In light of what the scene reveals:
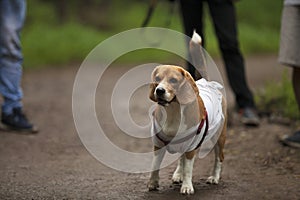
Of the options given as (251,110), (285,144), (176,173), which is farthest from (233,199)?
(251,110)

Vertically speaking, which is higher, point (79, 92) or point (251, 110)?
point (251, 110)

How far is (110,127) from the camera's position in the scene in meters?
5.94

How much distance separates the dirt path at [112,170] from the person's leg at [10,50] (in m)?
0.35

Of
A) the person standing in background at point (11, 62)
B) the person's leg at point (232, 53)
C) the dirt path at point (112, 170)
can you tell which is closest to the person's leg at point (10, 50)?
the person standing in background at point (11, 62)

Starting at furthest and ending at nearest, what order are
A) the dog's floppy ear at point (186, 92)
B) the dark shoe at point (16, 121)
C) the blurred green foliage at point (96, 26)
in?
the blurred green foliage at point (96, 26)
the dark shoe at point (16, 121)
the dog's floppy ear at point (186, 92)

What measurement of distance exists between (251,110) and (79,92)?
2.89 m

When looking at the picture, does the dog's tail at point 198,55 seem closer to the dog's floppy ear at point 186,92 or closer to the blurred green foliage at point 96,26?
the dog's floppy ear at point 186,92

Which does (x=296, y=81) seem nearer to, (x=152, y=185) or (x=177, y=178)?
(x=177, y=178)

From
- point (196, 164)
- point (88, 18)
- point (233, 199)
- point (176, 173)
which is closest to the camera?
point (233, 199)

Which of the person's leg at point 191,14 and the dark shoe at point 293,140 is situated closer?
the dark shoe at point 293,140

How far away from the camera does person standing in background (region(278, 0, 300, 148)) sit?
4.69m

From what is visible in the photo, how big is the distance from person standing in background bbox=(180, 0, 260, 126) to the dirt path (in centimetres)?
24

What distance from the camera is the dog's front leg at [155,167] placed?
354cm

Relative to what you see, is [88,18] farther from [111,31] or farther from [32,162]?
[32,162]
